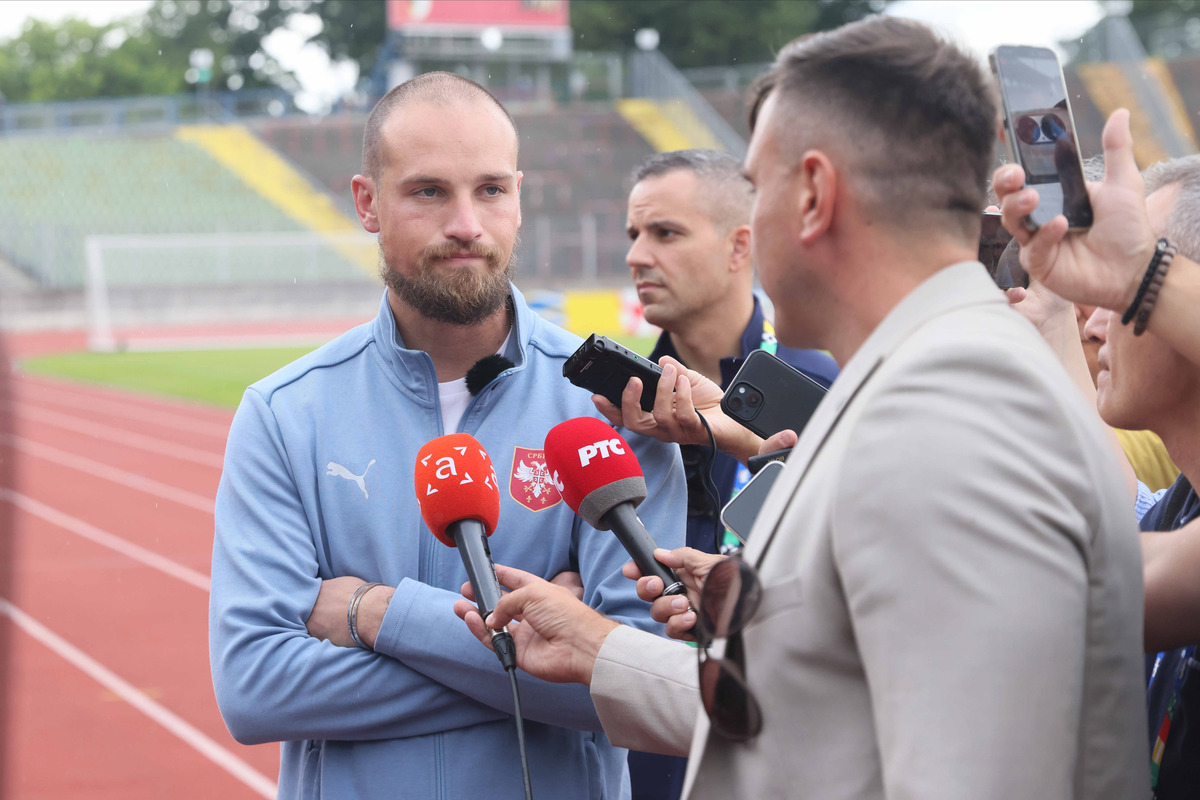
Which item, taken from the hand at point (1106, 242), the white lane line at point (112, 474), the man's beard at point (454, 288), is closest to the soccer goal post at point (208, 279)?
the white lane line at point (112, 474)

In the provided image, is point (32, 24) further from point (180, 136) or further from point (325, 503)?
point (325, 503)

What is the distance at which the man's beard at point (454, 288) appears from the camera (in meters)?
1.89

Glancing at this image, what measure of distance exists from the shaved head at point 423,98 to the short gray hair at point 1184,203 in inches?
42.3

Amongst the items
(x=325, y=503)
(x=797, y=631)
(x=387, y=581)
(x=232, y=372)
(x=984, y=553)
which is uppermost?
(x=984, y=553)

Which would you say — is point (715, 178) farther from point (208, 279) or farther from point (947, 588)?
point (208, 279)

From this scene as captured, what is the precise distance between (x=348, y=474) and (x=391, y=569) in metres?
0.17

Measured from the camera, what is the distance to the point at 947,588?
92 centimetres

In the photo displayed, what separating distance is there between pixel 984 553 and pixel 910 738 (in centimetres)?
17

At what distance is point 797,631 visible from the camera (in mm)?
1028

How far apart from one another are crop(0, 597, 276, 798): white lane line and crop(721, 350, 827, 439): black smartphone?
3480mm

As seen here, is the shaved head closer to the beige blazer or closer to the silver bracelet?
the silver bracelet

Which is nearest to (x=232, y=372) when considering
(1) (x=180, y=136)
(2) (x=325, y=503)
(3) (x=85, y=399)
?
(3) (x=85, y=399)

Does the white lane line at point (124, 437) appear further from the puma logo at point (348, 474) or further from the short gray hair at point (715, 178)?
the puma logo at point (348, 474)

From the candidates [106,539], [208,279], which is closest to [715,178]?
[106,539]
